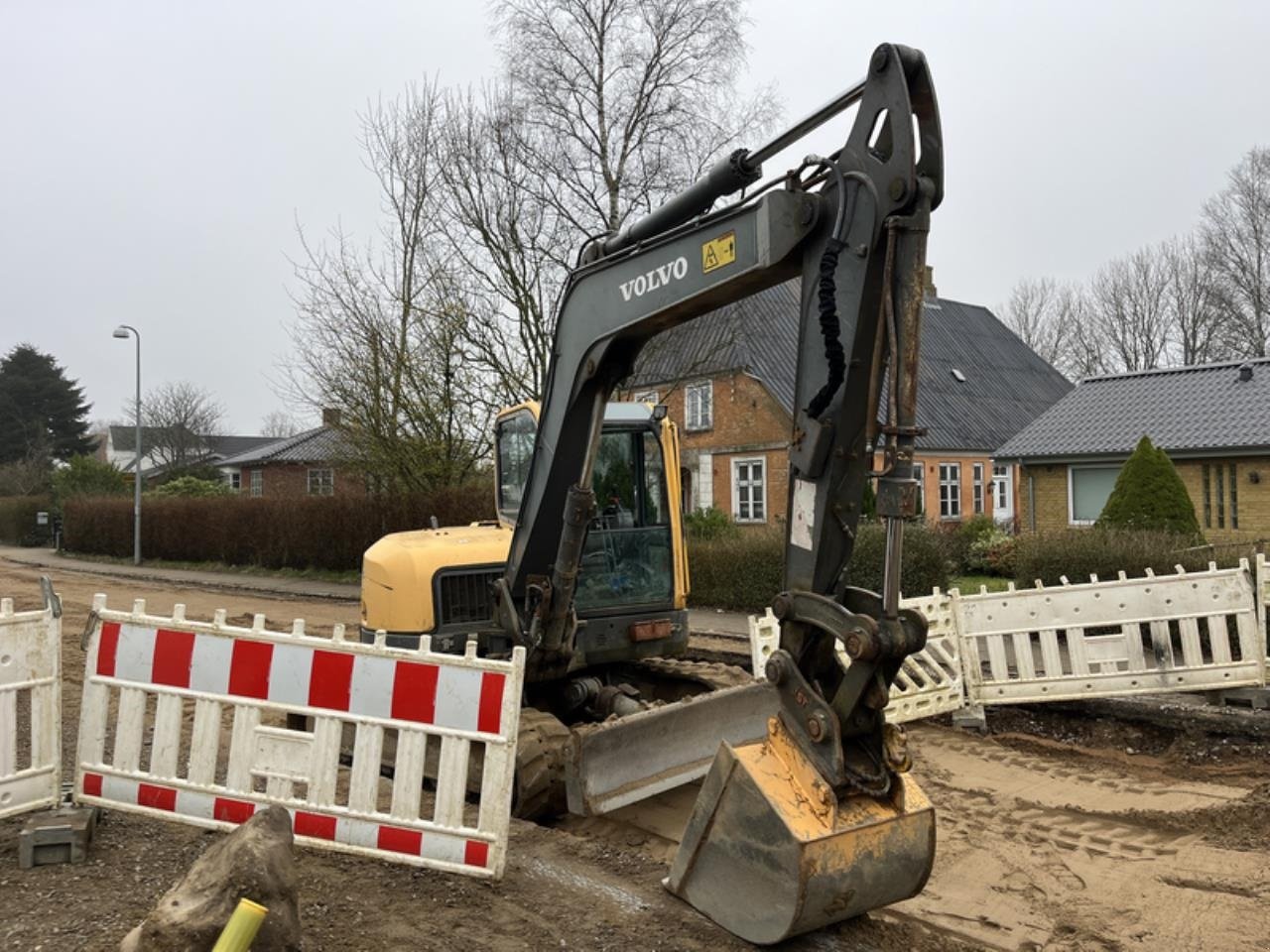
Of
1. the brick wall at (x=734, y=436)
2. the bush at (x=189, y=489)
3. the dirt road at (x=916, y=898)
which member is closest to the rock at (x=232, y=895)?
the dirt road at (x=916, y=898)

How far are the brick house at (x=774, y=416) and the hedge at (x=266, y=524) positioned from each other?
5.28 meters

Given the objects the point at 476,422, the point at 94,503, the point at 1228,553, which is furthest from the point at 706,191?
the point at 94,503

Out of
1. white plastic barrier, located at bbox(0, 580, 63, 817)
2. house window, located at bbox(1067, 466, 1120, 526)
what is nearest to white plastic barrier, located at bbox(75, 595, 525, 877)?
white plastic barrier, located at bbox(0, 580, 63, 817)

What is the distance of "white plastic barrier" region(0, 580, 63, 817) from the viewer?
4.88 m

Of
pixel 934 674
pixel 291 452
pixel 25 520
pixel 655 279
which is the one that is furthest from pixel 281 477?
pixel 655 279

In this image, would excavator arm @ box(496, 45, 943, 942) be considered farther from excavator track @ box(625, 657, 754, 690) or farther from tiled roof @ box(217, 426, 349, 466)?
tiled roof @ box(217, 426, 349, 466)

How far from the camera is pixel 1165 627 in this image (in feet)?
26.3

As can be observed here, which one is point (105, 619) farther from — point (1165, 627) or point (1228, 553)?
point (1228, 553)

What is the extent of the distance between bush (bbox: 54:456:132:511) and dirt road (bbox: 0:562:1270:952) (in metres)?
41.2

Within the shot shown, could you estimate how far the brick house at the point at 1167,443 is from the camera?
21.0 metres

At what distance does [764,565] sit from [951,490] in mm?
16328

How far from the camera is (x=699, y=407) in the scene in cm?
2930

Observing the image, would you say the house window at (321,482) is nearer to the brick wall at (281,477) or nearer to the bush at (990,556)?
Result: the brick wall at (281,477)

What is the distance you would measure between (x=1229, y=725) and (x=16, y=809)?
311 inches
